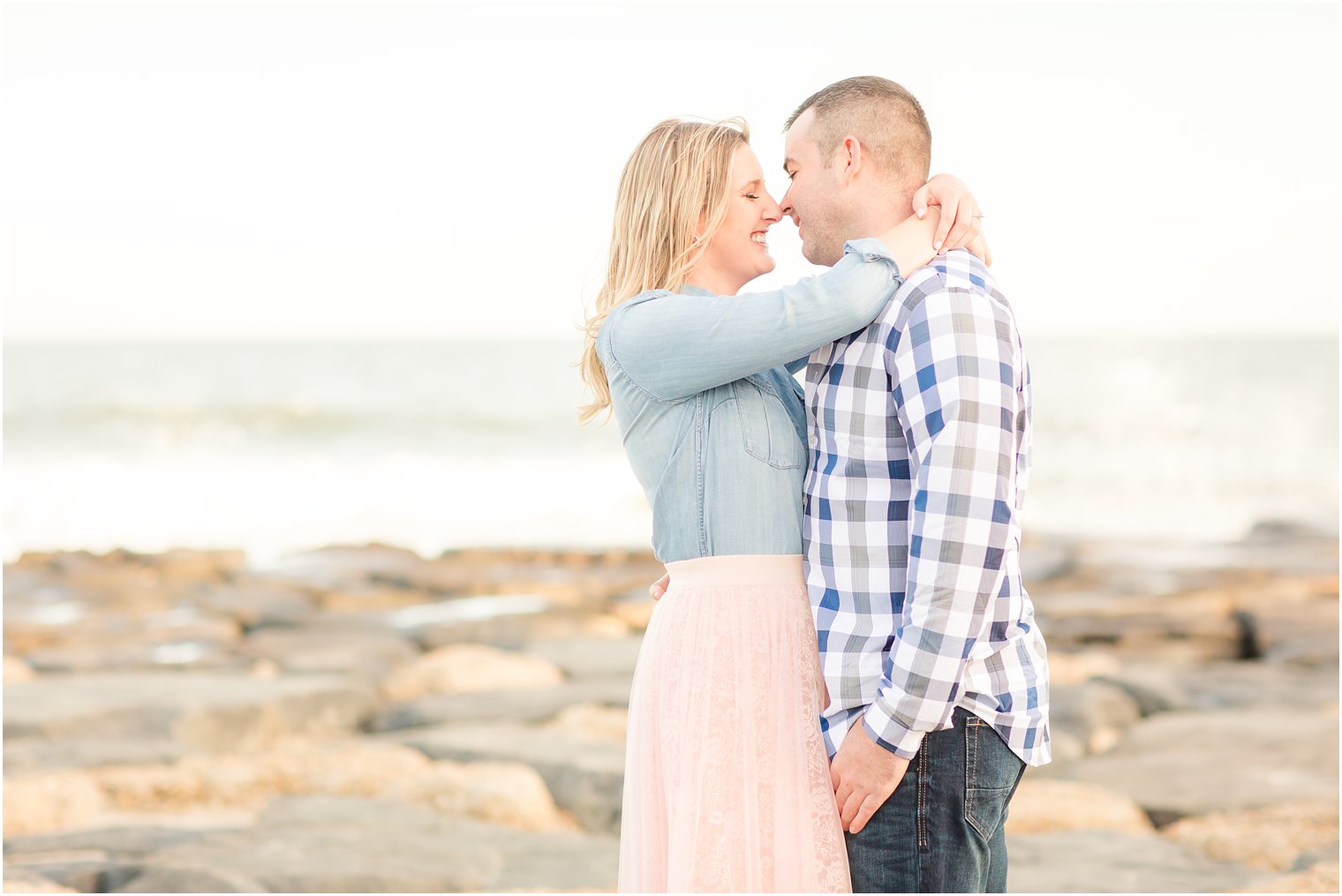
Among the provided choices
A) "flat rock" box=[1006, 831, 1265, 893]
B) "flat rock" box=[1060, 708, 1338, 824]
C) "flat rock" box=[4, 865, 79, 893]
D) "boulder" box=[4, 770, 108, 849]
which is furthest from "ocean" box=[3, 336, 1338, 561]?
"flat rock" box=[1006, 831, 1265, 893]

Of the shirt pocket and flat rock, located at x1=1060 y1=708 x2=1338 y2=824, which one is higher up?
the shirt pocket

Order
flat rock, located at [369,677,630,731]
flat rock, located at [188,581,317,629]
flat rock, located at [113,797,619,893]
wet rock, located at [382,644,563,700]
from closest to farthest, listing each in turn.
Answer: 1. flat rock, located at [113,797,619,893]
2. flat rock, located at [369,677,630,731]
3. wet rock, located at [382,644,563,700]
4. flat rock, located at [188,581,317,629]

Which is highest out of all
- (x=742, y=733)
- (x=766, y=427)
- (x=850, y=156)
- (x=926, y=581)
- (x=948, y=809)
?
(x=850, y=156)

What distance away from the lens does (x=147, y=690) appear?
19.3 feet

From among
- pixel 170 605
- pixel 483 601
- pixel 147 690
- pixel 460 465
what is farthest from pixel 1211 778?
pixel 460 465

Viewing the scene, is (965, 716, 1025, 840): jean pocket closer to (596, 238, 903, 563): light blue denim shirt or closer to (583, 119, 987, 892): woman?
(583, 119, 987, 892): woman

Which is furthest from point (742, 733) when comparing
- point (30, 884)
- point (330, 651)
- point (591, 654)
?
point (330, 651)

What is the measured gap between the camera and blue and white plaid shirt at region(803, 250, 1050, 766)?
5.99 ft

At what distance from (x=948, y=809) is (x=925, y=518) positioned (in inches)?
19.0

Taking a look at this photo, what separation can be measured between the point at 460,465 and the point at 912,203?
66.9 ft

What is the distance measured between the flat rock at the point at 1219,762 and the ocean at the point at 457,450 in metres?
8.89

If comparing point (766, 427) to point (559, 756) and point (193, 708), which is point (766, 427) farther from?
point (193, 708)

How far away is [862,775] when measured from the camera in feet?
6.36

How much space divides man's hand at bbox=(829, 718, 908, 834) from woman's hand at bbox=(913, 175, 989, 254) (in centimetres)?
84
